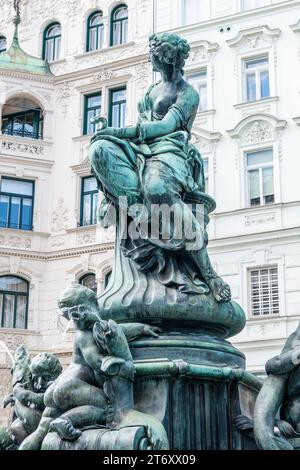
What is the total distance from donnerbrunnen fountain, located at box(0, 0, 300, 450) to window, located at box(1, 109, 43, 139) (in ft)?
67.6

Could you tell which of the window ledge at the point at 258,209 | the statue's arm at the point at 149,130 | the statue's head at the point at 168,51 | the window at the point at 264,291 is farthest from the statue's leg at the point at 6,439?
the window ledge at the point at 258,209

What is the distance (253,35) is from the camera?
23.8 metres

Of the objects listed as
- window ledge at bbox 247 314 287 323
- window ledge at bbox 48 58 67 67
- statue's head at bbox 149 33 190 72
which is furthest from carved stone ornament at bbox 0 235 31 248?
statue's head at bbox 149 33 190 72

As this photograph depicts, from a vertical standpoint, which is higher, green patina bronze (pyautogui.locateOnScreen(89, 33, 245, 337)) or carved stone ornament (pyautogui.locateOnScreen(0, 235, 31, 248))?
carved stone ornament (pyautogui.locateOnScreen(0, 235, 31, 248))

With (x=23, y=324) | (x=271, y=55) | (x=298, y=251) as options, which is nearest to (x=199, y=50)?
(x=271, y=55)

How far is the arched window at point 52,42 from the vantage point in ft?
92.9

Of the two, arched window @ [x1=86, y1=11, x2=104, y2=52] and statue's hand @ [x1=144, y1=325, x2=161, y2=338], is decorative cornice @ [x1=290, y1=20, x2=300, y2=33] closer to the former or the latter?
arched window @ [x1=86, y1=11, x2=104, y2=52]

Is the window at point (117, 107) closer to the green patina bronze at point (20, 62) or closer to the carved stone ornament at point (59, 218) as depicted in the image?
the green patina bronze at point (20, 62)

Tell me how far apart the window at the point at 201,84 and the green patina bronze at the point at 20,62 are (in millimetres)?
5619

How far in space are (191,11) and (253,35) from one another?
9.20ft

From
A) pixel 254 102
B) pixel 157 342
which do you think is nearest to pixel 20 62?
pixel 254 102

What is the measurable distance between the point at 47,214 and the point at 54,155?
2.16 m

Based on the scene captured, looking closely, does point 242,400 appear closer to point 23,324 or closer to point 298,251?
point 298,251

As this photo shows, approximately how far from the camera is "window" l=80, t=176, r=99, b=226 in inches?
998
